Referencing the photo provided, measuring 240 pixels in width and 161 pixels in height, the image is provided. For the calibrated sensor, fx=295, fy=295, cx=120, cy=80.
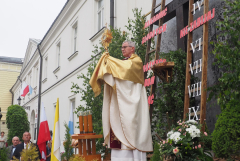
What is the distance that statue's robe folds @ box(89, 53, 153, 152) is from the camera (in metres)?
3.77

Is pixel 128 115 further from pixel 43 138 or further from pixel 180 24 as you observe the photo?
pixel 43 138

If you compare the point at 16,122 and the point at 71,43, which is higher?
the point at 71,43

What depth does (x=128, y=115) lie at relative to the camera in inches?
150

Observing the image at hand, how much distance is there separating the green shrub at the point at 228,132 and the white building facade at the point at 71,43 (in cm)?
448

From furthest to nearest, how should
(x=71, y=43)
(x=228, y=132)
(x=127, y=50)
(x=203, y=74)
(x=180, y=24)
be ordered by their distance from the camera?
1. (x=71, y=43)
2. (x=180, y=24)
3. (x=203, y=74)
4. (x=127, y=50)
5. (x=228, y=132)

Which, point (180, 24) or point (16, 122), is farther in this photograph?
point (16, 122)

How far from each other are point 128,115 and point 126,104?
16cm

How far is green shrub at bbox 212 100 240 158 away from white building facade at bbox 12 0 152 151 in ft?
14.7

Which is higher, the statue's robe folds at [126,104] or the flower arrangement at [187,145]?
the statue's robe folds at [126,104]

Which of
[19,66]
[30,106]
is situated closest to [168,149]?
[30,106]

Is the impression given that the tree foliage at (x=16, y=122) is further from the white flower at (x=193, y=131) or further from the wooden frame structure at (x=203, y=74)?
the white flower at (x=193, y=131)

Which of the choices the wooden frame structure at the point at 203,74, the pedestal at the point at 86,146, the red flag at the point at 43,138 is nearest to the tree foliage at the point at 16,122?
the red flag at the point at 43,138

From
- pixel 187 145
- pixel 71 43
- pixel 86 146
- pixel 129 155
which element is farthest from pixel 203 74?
pixel 71 43

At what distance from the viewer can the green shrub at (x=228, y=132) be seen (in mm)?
3453
